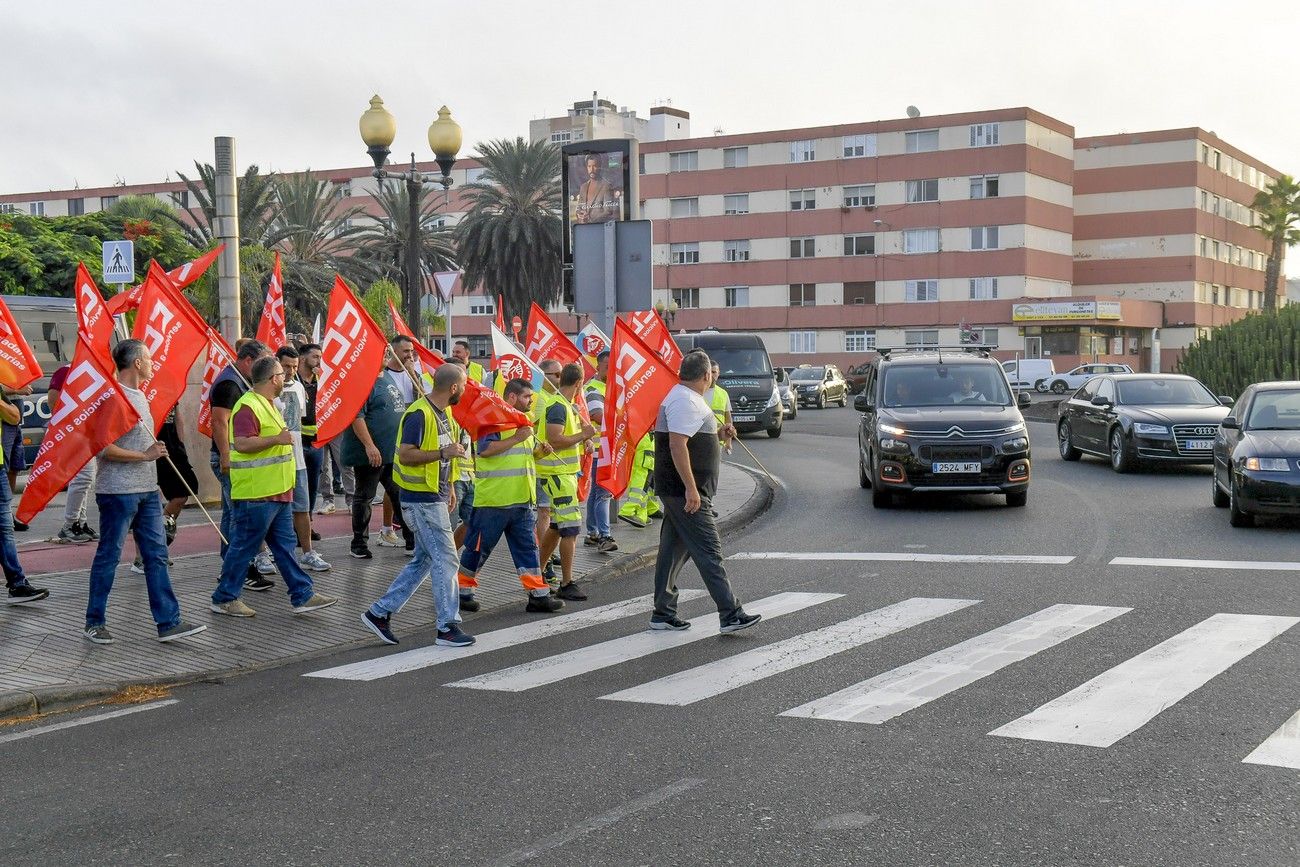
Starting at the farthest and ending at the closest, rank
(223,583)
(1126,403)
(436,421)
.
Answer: (1126,403)
(223,583)
(436,421)

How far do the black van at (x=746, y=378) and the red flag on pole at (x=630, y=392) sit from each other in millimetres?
17502

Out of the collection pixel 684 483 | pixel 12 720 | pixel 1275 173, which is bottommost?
pixel 12 720

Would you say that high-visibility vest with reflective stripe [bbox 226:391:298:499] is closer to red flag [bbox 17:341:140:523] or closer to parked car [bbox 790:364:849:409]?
red flag [bbox 17:341:140:523]

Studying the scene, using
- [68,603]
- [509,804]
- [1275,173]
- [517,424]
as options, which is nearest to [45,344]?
[68,603]

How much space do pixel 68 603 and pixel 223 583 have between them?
1.35 meters

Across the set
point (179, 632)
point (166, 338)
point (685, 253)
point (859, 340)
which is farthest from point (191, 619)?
point (685, 253)

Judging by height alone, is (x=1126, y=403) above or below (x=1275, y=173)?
below

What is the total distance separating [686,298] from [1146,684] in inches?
2811

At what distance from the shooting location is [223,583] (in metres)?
9.05

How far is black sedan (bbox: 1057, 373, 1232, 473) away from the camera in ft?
60.0

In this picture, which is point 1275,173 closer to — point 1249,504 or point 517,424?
point 1249,504

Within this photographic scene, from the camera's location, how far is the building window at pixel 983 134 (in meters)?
68.8

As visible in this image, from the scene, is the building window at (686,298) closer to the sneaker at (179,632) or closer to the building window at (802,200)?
the building window at (802,200)

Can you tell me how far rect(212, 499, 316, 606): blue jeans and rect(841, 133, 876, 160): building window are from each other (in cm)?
6579
